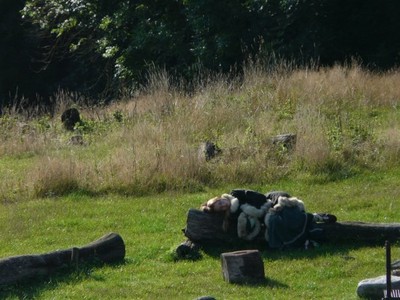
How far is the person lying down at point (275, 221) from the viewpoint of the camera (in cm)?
1085

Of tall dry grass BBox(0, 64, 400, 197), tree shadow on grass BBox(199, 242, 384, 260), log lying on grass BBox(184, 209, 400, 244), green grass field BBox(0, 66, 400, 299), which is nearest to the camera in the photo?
green grass field BBox(0, 66, 400, 299)

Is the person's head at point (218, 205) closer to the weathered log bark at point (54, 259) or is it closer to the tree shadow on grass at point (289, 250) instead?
the tree shadow on grass at point (289, 250)

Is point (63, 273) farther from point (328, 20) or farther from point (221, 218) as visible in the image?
point (328, 20)

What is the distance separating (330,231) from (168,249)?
1.76 metres

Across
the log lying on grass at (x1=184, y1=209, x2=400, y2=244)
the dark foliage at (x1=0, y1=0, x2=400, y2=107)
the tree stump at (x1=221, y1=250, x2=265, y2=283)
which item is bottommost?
the tree stump at (x1=221, y1=250, x2=265, y2=283)

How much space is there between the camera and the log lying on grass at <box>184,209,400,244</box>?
35.5ft

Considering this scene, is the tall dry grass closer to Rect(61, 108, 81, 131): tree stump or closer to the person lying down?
Rect(61, 108, 81, 131): tree stump

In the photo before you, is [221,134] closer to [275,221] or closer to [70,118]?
[70,118]

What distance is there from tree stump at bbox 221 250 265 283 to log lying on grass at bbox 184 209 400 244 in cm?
127

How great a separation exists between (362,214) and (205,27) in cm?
1615

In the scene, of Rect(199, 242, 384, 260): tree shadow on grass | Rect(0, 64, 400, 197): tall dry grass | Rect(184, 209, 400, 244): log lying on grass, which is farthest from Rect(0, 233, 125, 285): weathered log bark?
Rect(0, 64, 400, 197): tall dry grass

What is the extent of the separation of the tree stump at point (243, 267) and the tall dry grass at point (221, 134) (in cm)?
484

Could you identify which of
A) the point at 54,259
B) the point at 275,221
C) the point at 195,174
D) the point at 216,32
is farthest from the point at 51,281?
the point at 216,32

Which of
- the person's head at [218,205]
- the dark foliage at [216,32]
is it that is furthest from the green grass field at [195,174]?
the dark foliage at [216,32]
